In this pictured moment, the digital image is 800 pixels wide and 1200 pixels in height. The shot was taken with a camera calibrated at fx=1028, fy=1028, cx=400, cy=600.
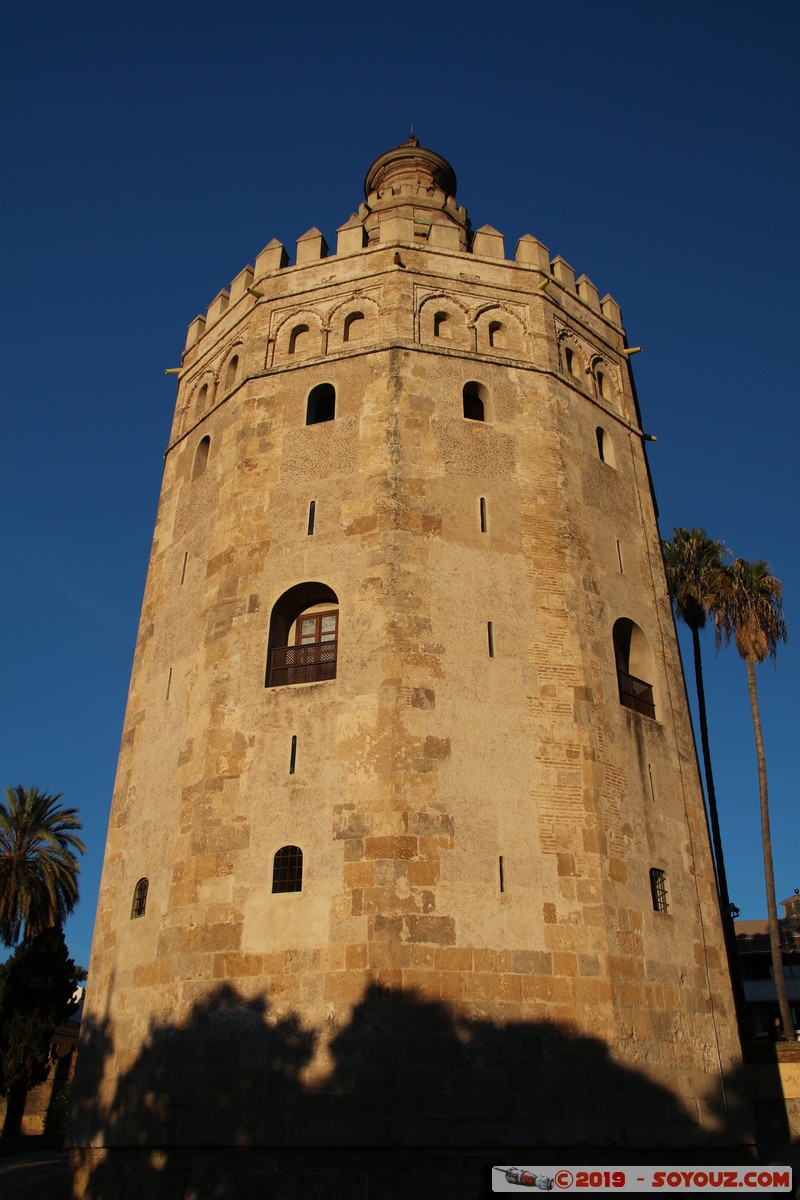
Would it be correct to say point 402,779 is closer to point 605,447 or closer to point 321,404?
point 321,404

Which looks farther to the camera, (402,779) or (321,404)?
(321,404)

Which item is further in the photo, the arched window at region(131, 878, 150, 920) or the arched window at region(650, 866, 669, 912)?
the arched window at region(131, 878, 150, 920)

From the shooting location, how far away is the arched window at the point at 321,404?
19.5 meters

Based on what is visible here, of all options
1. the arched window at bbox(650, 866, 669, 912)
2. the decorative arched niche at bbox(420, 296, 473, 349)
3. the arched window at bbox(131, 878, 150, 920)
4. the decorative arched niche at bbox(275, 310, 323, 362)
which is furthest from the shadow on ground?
the decorative arched niche at bbox(420, 296, 473, 349)

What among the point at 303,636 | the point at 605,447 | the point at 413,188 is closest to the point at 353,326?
the point at 605,447

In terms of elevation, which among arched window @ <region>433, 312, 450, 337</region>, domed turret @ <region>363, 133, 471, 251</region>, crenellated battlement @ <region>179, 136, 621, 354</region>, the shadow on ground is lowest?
the shadow on ground

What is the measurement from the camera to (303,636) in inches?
679

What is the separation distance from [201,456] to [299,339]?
3.11 metres

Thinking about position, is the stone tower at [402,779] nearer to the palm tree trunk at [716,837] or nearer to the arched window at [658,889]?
the arched window at [658,889]

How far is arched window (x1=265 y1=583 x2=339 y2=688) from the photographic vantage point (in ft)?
54.3

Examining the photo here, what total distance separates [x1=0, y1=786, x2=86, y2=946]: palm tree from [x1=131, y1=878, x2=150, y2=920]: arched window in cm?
1578

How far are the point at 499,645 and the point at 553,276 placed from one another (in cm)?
939

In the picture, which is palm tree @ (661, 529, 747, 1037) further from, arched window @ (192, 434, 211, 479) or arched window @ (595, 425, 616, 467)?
→ arched window @ (192, 434, 211, 479)

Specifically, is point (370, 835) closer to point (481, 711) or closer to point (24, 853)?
point (481, 711)
